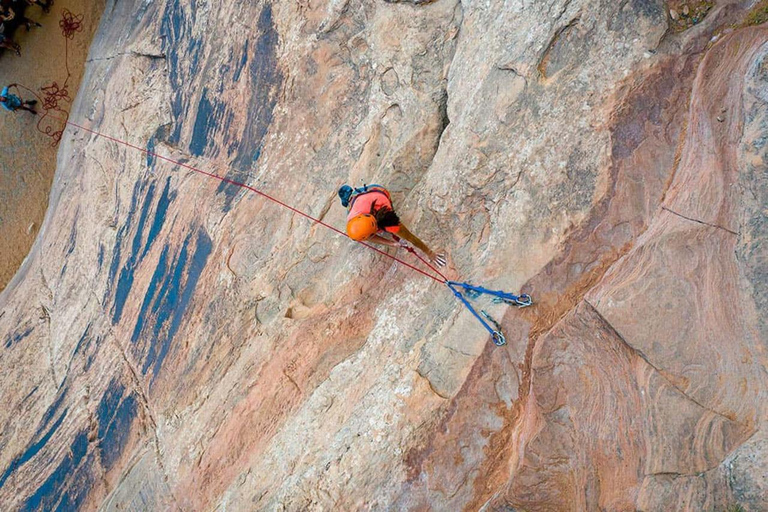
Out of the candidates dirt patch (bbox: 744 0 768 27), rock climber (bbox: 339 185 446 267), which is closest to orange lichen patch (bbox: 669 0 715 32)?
dirt patch (bbox: 744 0 768 27)

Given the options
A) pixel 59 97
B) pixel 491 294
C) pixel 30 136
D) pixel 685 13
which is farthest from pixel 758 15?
pixel 30 136

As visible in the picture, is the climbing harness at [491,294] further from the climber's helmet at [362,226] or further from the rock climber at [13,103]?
the rock climber at [13,103]

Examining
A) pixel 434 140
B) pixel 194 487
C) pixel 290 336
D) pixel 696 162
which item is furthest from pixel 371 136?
pixel 194 487

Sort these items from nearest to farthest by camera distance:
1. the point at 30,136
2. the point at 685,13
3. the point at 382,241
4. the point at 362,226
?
the point at 685,13 < the point at 362,226 < the point at 382,241 < the point at 30,136

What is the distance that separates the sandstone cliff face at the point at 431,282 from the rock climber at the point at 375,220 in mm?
236

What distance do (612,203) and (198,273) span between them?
445cm

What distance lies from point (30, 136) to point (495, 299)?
10076 millimetres

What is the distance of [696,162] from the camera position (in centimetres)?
327

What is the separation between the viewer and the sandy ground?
8992mm

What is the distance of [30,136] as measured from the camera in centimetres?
934

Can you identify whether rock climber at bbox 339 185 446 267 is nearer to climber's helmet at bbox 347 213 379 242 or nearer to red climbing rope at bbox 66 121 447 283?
climber's helmet at bbox 347 213 379 242

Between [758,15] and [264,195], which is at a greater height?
[758,15]

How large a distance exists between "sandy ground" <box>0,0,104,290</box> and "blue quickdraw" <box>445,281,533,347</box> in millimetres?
8694

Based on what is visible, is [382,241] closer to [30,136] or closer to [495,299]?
[495,299]
